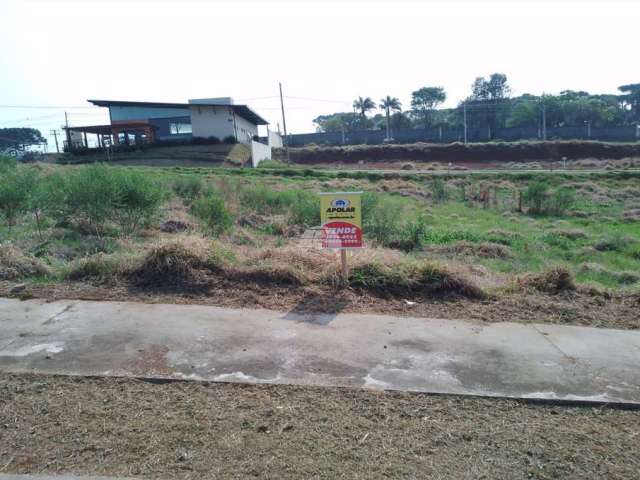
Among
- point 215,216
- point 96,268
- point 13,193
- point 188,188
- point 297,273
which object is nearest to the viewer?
point 297,273

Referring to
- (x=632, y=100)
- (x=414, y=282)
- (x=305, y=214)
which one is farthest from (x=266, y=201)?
(x=632, y=100)

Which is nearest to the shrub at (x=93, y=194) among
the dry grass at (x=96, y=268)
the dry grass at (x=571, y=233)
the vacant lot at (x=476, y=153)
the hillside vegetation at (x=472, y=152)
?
the dry grass at (x=96, y=268)

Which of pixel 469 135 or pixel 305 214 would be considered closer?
pixel 305 214

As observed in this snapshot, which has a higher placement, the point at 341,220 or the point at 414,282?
the point at 341,220

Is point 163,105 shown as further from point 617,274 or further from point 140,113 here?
point 617,274

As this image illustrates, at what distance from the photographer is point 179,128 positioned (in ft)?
172

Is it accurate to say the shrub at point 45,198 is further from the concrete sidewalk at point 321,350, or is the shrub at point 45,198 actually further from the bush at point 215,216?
the concrete sidewalk at point 321,350

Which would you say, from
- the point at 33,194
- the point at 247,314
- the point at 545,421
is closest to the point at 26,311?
the point at 247,314

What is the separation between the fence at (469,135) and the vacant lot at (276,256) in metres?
65.9

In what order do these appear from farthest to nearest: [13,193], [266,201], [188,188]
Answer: [188,188] → [266,201] → [13,193]

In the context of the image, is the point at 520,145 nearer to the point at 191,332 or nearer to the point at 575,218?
the point at 575,218

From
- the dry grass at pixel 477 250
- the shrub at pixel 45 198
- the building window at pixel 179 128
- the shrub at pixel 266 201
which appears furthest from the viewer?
the building window at pixel 179 128

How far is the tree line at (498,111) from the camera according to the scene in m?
89.5

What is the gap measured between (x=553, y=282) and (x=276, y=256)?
418 centimetres
